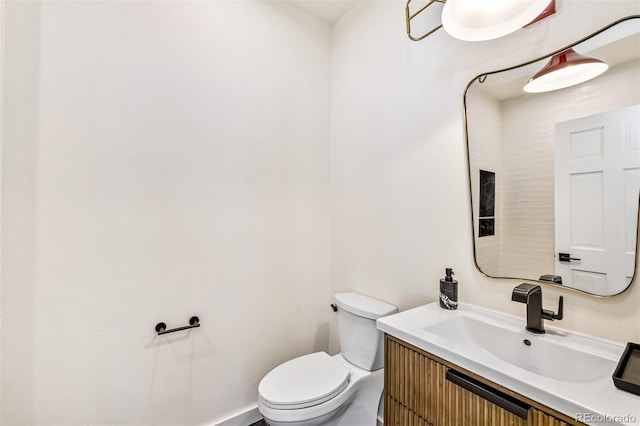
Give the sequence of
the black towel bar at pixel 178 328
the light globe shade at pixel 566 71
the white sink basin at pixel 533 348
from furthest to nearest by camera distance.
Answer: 1. the black towel bar at pixel 178 328
2. the light globe shade at pixel 566 71
3. the white sink basin at pixel 533 348

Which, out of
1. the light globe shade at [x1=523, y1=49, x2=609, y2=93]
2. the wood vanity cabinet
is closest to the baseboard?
the wood vanity cabinet

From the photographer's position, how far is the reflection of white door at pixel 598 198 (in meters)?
0.87

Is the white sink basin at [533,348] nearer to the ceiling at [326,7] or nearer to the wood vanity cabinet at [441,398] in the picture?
the wood vanity cabinet at [441,398]

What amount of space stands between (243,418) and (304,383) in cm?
61

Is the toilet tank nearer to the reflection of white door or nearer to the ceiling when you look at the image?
the reflection of white door

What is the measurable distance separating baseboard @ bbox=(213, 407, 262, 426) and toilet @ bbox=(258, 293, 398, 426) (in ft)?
1.49

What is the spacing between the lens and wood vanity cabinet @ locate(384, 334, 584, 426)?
71 centimetres

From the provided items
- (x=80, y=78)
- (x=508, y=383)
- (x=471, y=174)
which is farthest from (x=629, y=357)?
(x=80, y=78)

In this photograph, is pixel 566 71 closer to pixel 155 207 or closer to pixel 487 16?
pixel 487 16

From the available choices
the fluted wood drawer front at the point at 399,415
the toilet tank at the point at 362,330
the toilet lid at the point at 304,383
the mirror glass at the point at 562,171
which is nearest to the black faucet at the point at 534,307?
the mirror glass at the point at 562,171

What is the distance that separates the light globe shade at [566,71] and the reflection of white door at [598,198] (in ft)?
0.46

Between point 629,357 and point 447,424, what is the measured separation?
1.74 ft

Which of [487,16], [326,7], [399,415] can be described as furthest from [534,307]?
[326,7]

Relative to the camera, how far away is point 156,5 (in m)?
1.45
